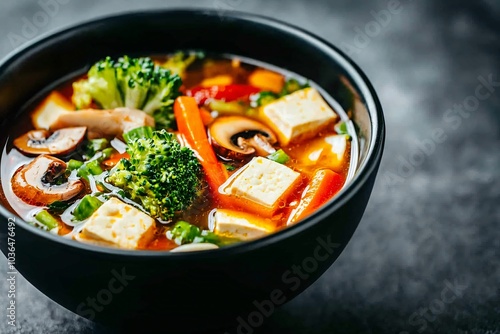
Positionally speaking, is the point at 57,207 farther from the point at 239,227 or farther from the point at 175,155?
the point at 239,227

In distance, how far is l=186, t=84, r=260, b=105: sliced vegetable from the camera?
133 inches

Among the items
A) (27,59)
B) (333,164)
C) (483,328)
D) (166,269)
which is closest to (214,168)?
(333,164)

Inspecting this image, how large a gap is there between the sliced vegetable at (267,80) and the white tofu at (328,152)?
1.42 feet

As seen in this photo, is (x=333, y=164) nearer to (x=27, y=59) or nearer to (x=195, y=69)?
(x=195, y=69)

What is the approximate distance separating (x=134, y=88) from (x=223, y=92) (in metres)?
0.42

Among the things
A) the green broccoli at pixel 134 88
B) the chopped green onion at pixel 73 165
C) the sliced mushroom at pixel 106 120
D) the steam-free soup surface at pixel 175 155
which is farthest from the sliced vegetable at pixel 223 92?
the chopped green onion at pixel 73 165

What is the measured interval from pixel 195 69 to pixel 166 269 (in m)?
1.53

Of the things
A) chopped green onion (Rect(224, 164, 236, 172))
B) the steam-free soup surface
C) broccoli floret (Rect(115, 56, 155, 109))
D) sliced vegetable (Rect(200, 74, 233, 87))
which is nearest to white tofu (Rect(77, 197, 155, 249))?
the steam-free soup surface

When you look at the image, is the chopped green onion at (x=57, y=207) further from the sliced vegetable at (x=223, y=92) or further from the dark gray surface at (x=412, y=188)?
the sliced vegetable at (x=223, y=92)

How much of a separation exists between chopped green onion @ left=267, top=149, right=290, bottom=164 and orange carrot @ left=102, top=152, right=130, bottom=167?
1.87ft

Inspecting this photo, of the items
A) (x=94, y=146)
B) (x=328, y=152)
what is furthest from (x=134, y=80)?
(x=328, y=152)

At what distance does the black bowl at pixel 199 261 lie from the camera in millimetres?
2316

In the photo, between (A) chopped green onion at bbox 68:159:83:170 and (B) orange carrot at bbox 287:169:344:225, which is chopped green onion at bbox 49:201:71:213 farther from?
(B) orange carrot at bbox 287:169:344:225

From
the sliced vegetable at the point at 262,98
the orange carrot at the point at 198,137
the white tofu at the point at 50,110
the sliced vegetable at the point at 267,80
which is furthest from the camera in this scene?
the sliced vegetable at the point at 267,80
